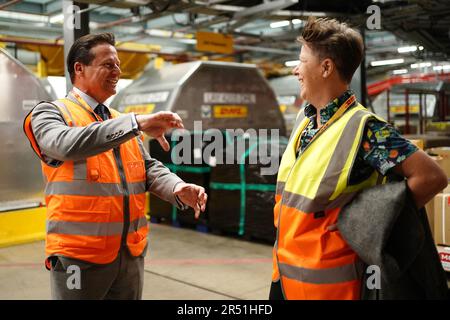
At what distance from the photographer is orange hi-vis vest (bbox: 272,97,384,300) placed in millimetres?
1703

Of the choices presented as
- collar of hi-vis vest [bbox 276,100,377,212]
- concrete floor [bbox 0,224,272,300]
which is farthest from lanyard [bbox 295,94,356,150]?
concrete floor [bbox 0,224,272,300]

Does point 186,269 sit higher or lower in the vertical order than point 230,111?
lower

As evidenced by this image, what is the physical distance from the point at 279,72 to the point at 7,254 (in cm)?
1279

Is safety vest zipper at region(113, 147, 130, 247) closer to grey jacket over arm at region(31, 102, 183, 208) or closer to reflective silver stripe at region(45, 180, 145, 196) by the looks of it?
reflective silver stripe at region(45, 180, 145, 196)

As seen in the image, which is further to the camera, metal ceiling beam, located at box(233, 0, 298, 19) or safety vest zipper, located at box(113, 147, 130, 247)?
metal ceiling beam, located at box(233, 0, 298, 19)

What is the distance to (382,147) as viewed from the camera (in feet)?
5.52

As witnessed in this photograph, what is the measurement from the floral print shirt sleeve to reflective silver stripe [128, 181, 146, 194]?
0.97m

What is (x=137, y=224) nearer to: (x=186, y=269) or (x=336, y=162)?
(x=336, y=162)

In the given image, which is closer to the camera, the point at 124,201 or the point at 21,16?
the point at 124,201

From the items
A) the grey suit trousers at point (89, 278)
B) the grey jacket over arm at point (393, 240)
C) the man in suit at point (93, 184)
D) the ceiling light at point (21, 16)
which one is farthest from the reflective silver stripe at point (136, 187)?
the ceiling light at point (21, 16)

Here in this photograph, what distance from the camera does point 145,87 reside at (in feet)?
31.1

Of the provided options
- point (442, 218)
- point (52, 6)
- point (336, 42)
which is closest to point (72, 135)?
point (336, 42)

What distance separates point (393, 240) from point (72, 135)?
1199mm
